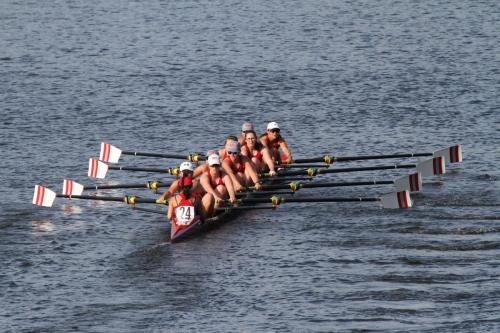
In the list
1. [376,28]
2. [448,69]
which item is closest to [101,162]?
[448,69]

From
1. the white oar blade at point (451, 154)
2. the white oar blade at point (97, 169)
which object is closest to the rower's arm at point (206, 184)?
the white oar blade at point (97, 169)

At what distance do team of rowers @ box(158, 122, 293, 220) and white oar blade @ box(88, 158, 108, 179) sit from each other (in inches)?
162

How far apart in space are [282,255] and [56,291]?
6.40 metres

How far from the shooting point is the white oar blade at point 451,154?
1650 inches

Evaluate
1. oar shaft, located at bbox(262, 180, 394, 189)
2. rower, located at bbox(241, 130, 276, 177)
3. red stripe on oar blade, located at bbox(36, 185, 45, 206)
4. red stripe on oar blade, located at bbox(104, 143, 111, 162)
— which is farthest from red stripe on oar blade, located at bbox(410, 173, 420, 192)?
red stripe on oar blade, located at bbox(36, 185, 45, 206)

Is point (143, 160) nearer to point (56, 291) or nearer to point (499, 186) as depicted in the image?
point (499, 186)

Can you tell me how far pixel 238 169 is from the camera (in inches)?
1462

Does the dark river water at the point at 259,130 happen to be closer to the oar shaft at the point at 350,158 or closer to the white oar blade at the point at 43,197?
the white oar blade at the point at 43,197

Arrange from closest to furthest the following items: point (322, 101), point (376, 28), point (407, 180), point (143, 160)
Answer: point (407, 180) → point (143, 160) → point (322, 101) → point (376, 28)

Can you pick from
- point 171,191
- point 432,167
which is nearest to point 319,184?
point 432,167

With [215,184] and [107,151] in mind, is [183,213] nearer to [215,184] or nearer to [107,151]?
[215,184]

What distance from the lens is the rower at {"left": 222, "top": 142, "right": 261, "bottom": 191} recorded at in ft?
120

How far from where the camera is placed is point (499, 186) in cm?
4003

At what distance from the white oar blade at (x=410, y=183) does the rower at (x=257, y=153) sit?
4067 millimetres
